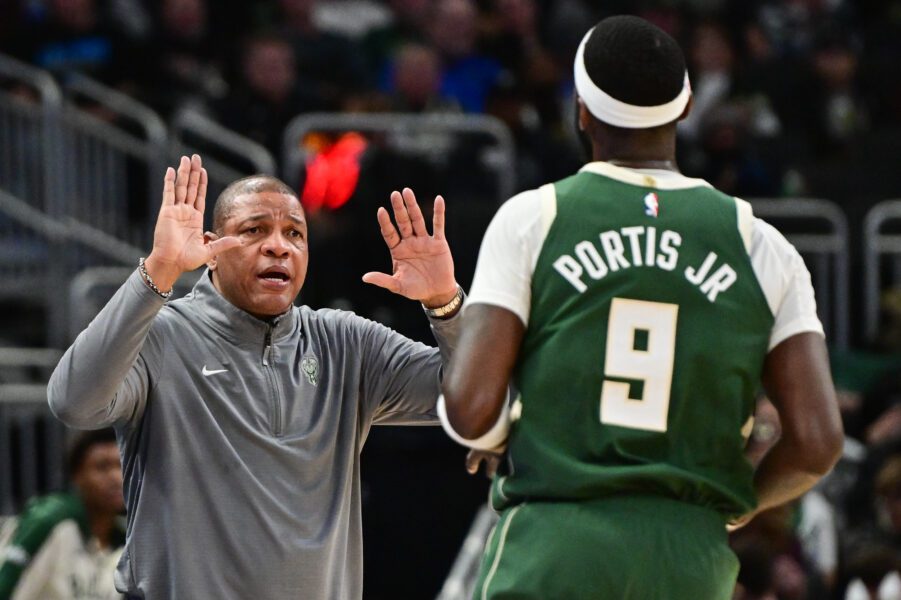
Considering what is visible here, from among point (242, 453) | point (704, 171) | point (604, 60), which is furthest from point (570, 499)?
point (704, 171)

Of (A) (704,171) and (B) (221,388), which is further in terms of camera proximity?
(A) (704,171)

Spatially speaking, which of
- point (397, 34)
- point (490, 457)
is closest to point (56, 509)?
point (490, 457)

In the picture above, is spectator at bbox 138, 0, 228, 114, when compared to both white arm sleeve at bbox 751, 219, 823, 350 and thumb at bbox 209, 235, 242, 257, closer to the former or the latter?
thumb at bbox 209, 235, 242, 257

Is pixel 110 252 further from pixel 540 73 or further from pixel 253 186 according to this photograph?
pixel 253 186

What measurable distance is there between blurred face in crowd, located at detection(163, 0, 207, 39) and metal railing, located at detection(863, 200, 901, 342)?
5520 millimetres

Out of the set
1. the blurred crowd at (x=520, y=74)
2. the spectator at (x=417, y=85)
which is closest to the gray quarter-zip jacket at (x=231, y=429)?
the blurred crowd at (x=520, y=74)

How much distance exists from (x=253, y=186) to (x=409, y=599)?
5.17m

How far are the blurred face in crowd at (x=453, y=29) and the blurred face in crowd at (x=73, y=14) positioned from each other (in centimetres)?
294

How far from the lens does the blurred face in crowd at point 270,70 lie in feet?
40.1

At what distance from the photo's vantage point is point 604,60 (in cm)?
391

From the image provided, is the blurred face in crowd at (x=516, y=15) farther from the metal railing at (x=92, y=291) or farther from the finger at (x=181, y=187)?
the finger at (x=181, y=187)

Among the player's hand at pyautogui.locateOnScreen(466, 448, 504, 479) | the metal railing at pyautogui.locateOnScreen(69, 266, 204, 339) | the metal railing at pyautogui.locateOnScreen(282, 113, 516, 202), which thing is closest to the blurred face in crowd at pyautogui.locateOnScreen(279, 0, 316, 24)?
the metal railing at pyautogui.locateOnScreen(282, 113, 516, 202)

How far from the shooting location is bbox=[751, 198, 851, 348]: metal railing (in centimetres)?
1092

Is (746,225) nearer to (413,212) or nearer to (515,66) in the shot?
(413,212)
